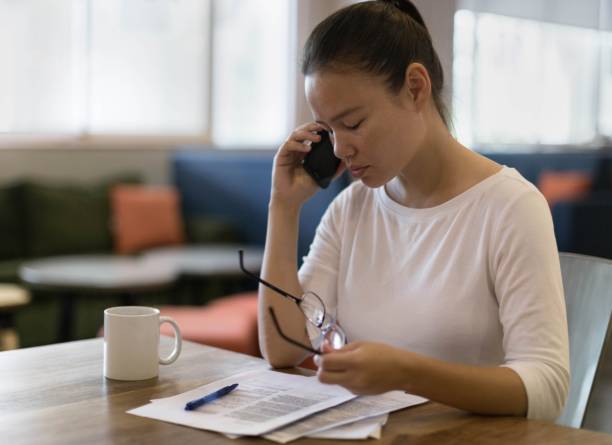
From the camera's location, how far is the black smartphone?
1577 mm

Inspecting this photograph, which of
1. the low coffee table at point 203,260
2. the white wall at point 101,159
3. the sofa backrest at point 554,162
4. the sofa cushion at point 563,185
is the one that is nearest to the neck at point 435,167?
the low coffee table at point 203,260

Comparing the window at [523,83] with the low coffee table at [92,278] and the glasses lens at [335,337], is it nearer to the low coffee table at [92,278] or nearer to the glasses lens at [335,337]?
the low coffee table at [92,278]

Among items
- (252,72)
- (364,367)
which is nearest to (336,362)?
(364,367)

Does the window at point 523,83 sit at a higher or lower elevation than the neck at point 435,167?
higher

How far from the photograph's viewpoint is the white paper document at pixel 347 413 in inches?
39.3

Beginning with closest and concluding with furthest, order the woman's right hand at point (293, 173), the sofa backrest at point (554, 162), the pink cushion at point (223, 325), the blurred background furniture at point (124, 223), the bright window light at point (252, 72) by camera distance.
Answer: the woman's right hand at point (293, 173), the pink cushion at point (223, 325), the sofa backrest at point (554, 162), the blurred background furniture at point (124, 223), the bright window light at point (252, 72)

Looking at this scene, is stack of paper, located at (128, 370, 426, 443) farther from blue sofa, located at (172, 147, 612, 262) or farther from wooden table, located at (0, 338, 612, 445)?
blue sofa, located at (172, 147, 612, 262)

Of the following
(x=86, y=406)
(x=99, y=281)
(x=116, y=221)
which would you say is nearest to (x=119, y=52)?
(x=116, y=221)

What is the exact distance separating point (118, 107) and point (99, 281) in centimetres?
231

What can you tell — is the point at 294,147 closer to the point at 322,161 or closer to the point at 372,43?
the point at 322,161

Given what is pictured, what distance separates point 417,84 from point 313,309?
39 cm

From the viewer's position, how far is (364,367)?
1017mm

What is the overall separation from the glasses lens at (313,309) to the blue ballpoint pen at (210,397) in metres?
0.23

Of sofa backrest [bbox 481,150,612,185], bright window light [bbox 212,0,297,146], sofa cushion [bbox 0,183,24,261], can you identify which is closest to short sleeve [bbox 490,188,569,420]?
sofa backrest [bbox 481,150,612,185]
